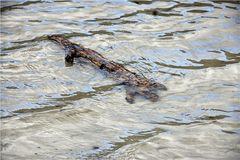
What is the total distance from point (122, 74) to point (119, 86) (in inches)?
5.4

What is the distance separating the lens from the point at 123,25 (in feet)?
19.1

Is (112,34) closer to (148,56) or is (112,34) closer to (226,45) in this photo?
(148,56)

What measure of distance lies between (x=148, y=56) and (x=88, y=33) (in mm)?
958

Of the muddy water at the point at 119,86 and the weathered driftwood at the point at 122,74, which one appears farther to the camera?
the weathered driftwood at the point at 122,74

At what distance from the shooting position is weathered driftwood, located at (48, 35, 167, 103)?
4137 millimetres

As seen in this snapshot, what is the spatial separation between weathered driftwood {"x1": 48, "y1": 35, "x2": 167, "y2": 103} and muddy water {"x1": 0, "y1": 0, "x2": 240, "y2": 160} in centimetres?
7

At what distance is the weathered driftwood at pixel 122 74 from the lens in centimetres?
414

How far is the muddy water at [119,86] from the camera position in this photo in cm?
352

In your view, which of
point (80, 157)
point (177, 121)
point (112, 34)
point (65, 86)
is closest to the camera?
point (80, 157)

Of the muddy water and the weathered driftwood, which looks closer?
the muddy water

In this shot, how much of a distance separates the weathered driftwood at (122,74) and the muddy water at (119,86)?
7 centimetres

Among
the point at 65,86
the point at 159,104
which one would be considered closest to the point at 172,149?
the point at 159,104

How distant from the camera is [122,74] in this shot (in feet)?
14.4

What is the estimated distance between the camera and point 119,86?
4301mm
